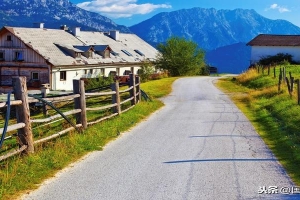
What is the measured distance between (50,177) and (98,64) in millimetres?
44884

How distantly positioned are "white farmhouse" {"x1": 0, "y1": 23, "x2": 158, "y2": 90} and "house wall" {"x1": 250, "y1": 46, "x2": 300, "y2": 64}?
1719 cm

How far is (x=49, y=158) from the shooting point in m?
8.46

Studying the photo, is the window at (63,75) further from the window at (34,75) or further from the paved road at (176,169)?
the paved road at (176,169)

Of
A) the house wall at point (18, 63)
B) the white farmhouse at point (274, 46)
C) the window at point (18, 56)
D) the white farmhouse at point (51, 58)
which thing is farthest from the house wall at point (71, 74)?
the white farmhouse at point (274, 46)

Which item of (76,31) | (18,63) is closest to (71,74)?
(18,63)

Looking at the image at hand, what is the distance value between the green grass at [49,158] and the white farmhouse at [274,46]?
151 ft

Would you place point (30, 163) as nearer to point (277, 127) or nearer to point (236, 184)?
point (236, 184)

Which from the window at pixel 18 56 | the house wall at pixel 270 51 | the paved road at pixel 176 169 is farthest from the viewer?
the house wall at pixel 270 51

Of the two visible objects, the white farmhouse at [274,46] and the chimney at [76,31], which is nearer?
the white farmhouse at [274,46]

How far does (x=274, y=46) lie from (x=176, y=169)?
50.7 metres

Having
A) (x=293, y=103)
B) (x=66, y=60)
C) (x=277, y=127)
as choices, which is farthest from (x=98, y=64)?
(x=277, y=127)

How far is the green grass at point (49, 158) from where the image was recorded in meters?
6.97

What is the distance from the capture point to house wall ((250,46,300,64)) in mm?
54719

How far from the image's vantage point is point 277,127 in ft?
43.1
